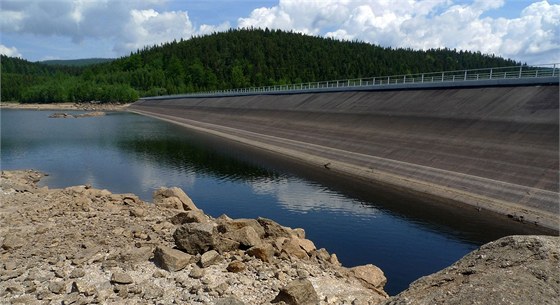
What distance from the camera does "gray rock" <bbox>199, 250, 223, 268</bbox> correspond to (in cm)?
1396

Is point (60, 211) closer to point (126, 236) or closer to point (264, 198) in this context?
point (126, 236)

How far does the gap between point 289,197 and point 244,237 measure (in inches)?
662

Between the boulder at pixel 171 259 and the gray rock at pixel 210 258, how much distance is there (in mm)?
557

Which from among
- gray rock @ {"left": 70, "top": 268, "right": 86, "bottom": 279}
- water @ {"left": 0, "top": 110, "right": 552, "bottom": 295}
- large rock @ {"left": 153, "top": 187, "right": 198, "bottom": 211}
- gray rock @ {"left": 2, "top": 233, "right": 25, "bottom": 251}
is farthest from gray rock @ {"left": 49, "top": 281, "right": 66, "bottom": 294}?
water @ {"left": 0, "top": 110, "right": 552, "bottom": 295}

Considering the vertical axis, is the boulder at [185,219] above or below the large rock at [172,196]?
above

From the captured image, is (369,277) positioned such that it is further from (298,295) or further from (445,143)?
(445,143)

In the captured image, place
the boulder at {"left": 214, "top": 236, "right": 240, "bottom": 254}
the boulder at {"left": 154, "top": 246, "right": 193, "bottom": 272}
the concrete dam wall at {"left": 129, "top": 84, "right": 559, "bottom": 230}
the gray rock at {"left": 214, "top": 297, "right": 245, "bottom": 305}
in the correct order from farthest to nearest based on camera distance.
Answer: the concrete dam wall at {"left": 129, "top": 84, "right": 559, "bottom": 230}, the boulder at {"left": 214, "top": 236, "right": 240, "bottom": 254}, the boulder at {"left": 154, "top": 246, "right": 193, "bottom": 272}, the gray rock at {"left": 214, "top": 297, "right": 245, "bottom": 305}

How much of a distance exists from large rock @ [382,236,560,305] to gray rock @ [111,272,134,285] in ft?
28.6

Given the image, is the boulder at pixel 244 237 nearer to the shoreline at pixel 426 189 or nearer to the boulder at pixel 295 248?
the boulder at pixel 295 248

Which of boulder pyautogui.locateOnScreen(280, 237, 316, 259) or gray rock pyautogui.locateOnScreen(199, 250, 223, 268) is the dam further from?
gray rock pyautogui.locateOnScreen(199, 250, 223, 268)

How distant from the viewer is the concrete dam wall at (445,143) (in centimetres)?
2745

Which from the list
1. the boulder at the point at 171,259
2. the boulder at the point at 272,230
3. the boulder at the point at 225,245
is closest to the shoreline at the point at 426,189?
the boulder at the point at 272,230

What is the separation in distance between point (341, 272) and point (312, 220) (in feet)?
34.8

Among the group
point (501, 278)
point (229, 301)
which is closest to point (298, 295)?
point (229, 301)
